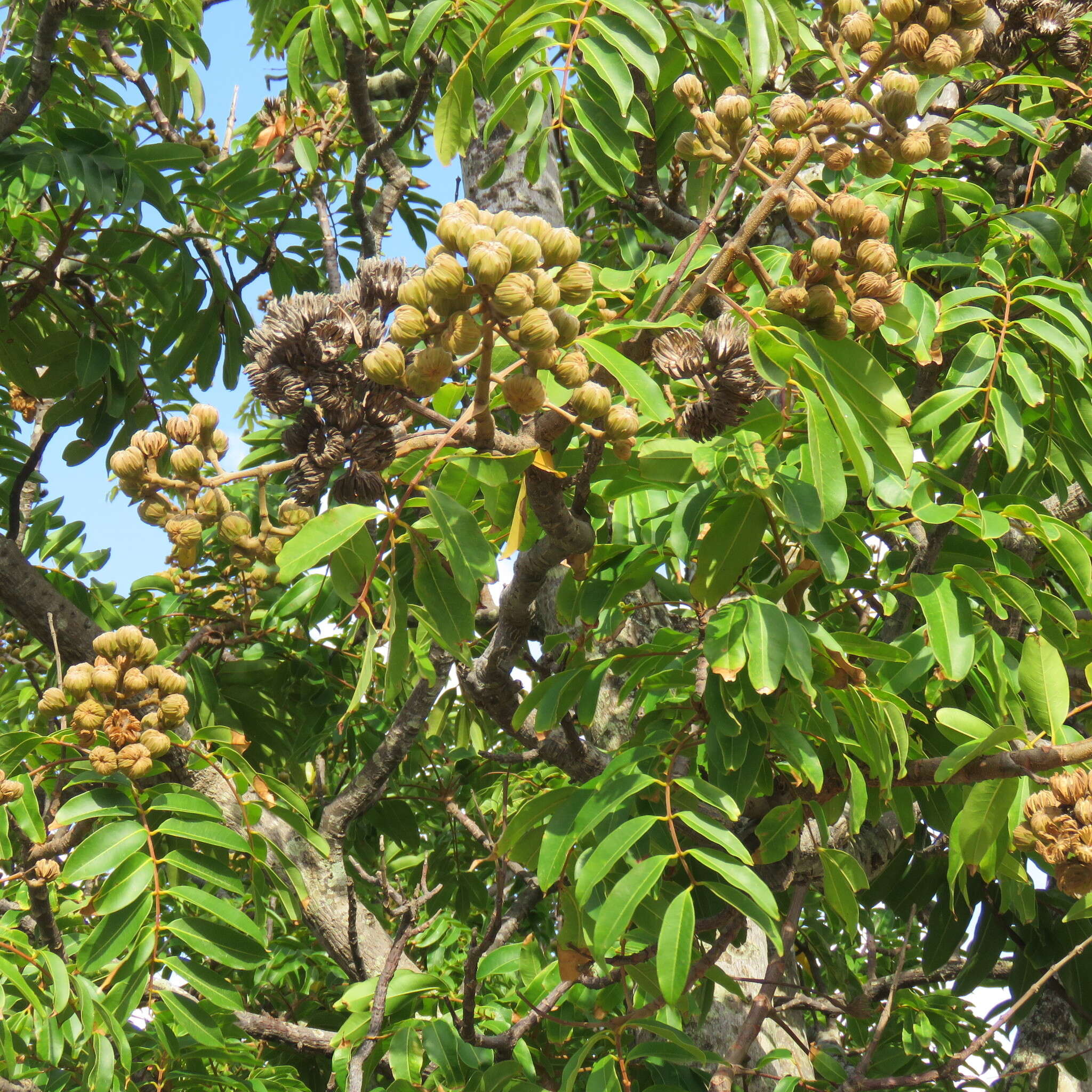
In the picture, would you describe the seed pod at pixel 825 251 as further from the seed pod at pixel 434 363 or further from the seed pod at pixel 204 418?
the seed pod at pixel 204 418

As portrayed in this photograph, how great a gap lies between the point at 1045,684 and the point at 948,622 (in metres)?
0.17

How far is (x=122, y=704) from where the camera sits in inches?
85.3

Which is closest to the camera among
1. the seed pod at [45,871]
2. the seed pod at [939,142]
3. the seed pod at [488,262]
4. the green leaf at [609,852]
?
the seed pod at [488,262]

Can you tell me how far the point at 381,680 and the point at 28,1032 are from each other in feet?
4.68

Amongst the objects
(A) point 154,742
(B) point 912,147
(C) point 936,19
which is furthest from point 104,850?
(C) point 936,19

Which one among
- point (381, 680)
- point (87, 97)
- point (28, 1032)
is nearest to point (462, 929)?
point (381, 680)

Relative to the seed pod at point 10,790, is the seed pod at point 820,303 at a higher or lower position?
higher

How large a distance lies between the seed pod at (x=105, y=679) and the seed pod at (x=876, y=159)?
1.63 meters

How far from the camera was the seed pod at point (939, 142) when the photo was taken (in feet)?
4.87

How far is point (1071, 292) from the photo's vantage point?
1.98 metres

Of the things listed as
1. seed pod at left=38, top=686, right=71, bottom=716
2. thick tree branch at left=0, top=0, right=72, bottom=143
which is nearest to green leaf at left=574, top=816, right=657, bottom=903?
seed pod at left=38, top=686, right=71, bottom=716

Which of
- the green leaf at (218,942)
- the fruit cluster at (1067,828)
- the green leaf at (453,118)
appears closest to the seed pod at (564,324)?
the fruit cluster at (1067,828)

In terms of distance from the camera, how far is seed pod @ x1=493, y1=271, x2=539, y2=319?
1168 millimetres

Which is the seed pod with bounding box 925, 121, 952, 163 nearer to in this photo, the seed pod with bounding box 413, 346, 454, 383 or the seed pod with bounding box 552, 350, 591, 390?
the seed pod with bounding box 552, 350, 591, 390
